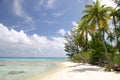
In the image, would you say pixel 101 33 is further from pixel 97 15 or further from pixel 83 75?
pixel 83 75

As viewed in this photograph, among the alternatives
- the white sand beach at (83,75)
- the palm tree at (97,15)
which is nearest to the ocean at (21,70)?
the white sand beach at (83,75)

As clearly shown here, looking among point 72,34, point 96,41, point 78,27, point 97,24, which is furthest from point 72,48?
point 97,24

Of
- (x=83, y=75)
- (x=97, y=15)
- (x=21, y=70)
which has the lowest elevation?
(x=83, y=75)

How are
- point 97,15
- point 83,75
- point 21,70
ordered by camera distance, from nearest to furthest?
point 83,75
point 97,15
point 21,70

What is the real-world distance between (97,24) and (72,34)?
131 ft

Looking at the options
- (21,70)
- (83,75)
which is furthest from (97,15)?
(21,70)

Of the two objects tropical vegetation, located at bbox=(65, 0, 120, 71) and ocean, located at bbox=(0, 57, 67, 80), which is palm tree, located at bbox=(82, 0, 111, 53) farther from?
ocean, located at bbox=(0, 57, 67, 80)

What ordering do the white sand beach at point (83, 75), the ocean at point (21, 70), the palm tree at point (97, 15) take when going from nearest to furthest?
the white sand beach at point (83, 75) → the ocean at point (21, 70) → the palm tree at point (97, 15)

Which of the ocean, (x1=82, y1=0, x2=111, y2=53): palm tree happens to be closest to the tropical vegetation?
(x1=82, y1=0, x2=111, y2=53): palm tree

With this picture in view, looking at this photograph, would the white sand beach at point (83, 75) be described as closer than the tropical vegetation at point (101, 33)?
Yes

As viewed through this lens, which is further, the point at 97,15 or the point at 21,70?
the point at 21,70

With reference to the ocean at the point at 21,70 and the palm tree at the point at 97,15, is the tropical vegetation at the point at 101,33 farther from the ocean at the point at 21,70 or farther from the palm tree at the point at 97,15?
the ocean at the point at 21,70

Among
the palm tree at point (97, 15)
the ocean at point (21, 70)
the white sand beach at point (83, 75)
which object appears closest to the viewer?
the white sand beach at point (83, 75)

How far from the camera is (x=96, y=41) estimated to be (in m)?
34.4
